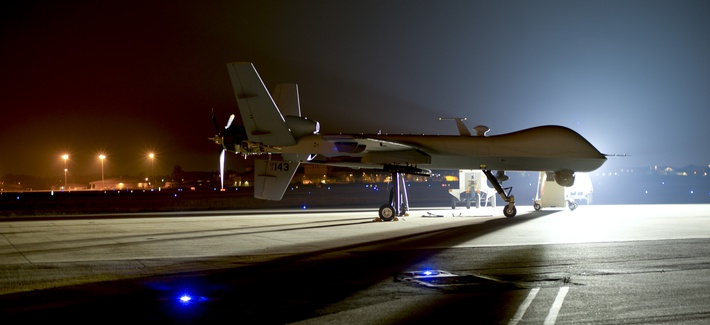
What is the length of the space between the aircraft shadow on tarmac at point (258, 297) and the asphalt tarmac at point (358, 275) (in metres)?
0.03

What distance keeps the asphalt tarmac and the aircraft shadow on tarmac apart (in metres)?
0.03

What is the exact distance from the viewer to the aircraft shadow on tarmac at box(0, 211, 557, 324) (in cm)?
935

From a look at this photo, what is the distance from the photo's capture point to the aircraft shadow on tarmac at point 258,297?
9.35 m

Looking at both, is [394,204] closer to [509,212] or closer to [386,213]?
[386,213]

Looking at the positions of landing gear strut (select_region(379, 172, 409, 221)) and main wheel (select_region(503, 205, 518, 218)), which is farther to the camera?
main wheel (select_region(503, 205, 518, 218))

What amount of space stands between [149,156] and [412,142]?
6172 centimetres

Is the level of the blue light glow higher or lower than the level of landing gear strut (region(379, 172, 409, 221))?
lower

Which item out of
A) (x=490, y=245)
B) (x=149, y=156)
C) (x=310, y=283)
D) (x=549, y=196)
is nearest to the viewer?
(x=310, y=283)

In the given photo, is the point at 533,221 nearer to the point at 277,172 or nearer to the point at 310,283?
the point at 277,172

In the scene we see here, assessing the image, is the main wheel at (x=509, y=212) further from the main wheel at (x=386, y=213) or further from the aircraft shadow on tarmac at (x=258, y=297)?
the aircraft shadow on tarmac at (x=258, y=297)

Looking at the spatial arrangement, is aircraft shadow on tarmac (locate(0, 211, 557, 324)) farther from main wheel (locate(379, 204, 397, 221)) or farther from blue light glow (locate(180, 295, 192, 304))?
main wheel (locate(379, 204, 397, 221))

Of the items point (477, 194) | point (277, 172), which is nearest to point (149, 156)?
point (477, 194)

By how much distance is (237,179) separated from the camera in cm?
17125

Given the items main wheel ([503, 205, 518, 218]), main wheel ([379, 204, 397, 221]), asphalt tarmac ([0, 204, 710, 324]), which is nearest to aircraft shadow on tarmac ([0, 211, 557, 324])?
asphalt tarmac ([0, 204, 710, 324])
